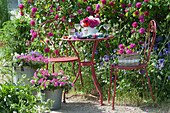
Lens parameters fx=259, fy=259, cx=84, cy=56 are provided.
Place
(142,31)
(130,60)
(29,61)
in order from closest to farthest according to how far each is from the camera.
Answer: (130,60)
(142,31)
(29,61)

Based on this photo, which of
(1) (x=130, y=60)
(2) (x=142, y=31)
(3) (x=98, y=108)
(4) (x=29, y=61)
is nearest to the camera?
(1) (x=130, y=60)

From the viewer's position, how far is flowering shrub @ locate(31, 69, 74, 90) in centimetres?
316

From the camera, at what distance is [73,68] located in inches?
158

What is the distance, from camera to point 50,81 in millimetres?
3182

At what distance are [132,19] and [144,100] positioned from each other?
46.8 inches

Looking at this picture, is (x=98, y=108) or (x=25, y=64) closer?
(x=98, y=108)

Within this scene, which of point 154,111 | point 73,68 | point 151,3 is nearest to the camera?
point 154,111

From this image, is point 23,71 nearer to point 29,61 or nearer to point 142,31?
point 29,61

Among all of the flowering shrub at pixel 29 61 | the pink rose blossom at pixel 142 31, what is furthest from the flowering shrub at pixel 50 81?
the pink rose blossom at pixel 142 31

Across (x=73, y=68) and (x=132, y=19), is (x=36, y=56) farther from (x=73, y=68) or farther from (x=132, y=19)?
(x=132, y=19)

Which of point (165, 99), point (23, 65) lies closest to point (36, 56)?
point (23, 65)

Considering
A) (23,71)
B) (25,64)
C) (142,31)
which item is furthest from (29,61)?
(142,31)

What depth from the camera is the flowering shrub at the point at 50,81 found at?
316 cm

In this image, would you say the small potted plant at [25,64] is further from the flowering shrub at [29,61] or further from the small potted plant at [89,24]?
the small potted plant at [89,24]
